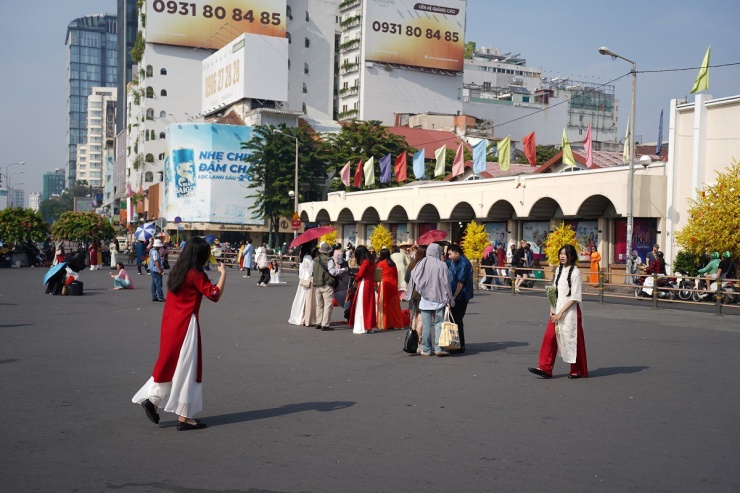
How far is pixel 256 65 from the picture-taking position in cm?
7625

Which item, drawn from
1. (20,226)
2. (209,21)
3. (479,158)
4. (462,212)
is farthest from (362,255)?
(209,21)

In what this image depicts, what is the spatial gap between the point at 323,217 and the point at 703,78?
33.8 meters

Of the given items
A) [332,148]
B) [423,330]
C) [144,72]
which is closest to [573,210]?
[423,330]

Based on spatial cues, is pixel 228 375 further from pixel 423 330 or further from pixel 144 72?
pixel 144 72

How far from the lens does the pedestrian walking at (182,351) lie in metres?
7.23

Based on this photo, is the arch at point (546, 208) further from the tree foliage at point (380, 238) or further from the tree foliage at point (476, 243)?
the tree foliage at point (380, 238)

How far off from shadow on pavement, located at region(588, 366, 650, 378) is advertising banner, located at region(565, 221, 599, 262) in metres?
22.0

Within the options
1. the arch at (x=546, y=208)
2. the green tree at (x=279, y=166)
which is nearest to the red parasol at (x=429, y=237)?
the arch at (x=546, y=208)

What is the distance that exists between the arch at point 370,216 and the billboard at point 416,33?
135ft

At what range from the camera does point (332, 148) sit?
65.6 m

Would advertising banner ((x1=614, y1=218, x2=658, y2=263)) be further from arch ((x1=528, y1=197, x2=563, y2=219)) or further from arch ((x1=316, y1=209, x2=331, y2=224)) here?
arch ((x1=316, y1=209, x2=331, y2=224))

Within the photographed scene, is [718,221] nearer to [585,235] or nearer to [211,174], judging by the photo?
[585,235]

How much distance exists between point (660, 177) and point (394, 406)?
24.8m

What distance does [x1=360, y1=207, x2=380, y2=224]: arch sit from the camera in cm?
5116
